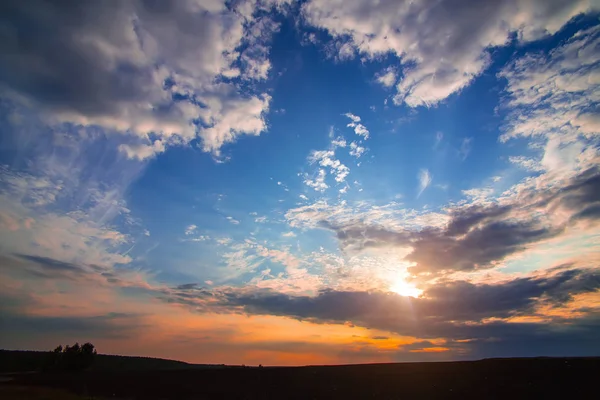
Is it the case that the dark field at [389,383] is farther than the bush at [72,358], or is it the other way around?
the bush at [72,358]

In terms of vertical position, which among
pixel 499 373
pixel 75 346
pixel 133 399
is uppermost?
pixel 75 346

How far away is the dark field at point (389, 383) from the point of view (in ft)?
131

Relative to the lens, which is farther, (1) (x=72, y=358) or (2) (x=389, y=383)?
(1) (x=72, y=358)

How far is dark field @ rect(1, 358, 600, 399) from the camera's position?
39.9 meters

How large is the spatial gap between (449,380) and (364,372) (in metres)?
15.4

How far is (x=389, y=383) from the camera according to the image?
1874 inches

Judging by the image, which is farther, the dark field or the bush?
the bush

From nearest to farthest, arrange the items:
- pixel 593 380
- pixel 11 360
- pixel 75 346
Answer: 1. pixel 593 380
2. pixel 75 346
3. pixel 11 360

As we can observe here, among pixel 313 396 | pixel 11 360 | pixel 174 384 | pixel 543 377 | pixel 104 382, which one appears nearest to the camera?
pixel 543 377

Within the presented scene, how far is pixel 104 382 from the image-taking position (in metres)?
70.5

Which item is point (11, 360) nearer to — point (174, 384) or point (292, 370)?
point (174, 384)

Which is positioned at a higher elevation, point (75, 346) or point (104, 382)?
point (75, 346)

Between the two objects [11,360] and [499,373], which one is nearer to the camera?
[499,373]

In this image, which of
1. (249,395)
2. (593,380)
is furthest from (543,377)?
(249,395)
